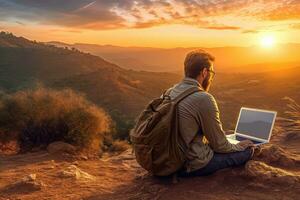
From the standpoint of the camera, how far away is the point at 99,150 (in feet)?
31.7

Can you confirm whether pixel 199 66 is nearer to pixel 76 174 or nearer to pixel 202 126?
pixel 202 126

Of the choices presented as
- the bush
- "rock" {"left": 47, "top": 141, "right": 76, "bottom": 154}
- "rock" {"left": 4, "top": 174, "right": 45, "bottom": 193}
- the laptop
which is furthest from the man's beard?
the bush

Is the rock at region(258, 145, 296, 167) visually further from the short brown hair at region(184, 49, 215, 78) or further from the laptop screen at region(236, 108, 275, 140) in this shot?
the short brown hair at region(184, 49, 215, 78)

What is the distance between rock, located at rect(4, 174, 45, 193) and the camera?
5.52 m

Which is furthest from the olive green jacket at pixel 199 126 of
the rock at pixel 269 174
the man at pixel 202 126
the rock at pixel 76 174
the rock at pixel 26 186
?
the rock at pixel 26 186

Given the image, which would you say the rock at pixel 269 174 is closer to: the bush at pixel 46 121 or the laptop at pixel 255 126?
the laptop at pixel 255 126

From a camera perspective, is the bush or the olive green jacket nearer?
the olive green jacket

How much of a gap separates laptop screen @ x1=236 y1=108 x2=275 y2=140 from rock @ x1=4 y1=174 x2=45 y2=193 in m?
2.92

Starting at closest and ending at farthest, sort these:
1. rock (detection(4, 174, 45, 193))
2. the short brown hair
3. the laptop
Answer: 1. the short brown hair
2. rock (detection(4, 174, 45, 193))
3. the laptop

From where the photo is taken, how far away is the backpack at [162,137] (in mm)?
4664

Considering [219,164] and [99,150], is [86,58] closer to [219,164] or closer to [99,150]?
[99,150]

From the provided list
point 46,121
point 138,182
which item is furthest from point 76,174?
point 46,121

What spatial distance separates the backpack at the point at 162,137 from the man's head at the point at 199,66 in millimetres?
164

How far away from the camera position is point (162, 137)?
185 inches
